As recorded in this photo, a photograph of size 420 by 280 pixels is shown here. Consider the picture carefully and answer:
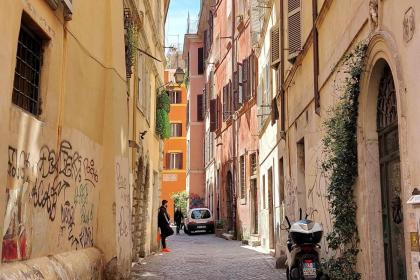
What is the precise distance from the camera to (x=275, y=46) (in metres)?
14.5

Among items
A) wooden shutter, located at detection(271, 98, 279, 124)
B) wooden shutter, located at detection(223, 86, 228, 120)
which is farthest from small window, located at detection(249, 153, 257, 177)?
wooden shutter, located at detection(223, 86, 228, 120)

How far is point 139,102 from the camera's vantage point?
571 inches

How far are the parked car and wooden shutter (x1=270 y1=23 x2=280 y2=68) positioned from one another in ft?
56.9

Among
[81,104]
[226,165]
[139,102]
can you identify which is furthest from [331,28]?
[226,165]

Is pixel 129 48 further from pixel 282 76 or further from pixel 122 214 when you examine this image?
pixel 282 76

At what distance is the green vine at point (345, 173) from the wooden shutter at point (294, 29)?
4228 millimetres

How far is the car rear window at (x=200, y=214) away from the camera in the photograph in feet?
101

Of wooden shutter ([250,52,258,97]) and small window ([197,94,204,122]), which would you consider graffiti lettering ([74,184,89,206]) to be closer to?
wooden shutter ([250,52,258,97])

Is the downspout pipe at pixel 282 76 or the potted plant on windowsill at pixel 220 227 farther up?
the downspout pipe at pixel 282 76

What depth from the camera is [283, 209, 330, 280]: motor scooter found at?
795 cm

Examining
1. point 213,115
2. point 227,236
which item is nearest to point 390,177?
point 227,236

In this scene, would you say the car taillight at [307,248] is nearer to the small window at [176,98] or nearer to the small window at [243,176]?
the small window at [243,176]

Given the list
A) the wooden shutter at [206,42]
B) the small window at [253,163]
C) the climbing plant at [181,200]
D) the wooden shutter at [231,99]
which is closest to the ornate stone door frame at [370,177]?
the small window at [253,163]

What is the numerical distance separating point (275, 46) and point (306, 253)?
25.0 ft
